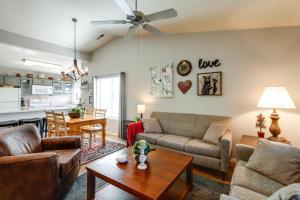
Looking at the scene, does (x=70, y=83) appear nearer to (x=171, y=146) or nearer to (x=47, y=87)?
(x=47, y=87)

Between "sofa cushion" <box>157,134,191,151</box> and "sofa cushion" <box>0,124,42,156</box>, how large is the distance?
6.62ft

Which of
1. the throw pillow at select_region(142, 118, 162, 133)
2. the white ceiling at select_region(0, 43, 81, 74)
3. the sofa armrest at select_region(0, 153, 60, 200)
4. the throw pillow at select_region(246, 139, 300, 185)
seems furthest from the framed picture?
the white ceiling at select_region(0, 43, 81, 74)

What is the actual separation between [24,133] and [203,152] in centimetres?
275

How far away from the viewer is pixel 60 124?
11.4 ft

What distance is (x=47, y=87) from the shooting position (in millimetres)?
7727

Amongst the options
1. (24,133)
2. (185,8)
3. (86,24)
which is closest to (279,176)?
(185,8)

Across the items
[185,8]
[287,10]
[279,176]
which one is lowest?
[279,176]

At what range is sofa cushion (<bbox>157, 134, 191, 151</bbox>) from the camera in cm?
294

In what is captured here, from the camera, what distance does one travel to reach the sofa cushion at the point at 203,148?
8.56ft

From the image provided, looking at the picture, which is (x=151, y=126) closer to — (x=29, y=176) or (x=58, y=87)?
(x=29, y=176)

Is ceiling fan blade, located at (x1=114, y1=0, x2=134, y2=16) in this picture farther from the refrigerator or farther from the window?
the refrigerator

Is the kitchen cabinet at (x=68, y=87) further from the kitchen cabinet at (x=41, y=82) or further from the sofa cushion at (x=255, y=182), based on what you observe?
the sofa cushion at (x=255, y=182)

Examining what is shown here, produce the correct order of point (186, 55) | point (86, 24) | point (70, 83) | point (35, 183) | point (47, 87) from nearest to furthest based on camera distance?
point (35, 183)
point (186, 55)
point (86, 24)
point (47, 87)
point (70, 83)

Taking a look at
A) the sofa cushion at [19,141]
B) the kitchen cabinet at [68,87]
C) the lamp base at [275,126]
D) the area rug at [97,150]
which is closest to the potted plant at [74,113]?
the area rug at [97,150]
